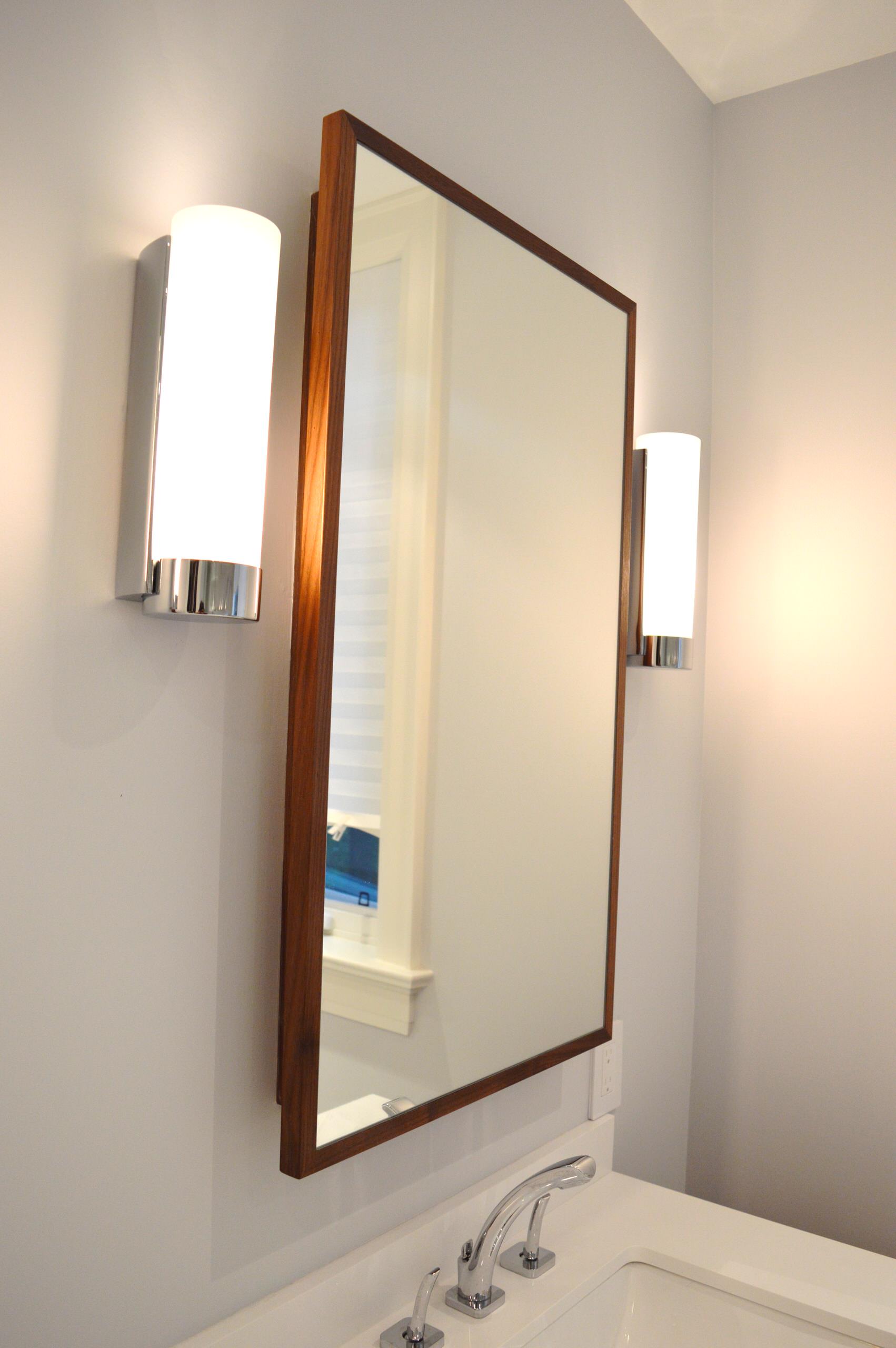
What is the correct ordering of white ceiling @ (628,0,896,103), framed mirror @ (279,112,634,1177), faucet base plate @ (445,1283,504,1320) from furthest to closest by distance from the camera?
1. white ceiling @ (628,0,896,103)
2. faucet base plate @ (445,1283,504,1320)
3. framed mirror @ (279,112,634,1177)

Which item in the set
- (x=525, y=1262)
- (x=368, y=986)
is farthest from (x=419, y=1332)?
(x=368, y=986)

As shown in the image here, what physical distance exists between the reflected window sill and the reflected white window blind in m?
0.11

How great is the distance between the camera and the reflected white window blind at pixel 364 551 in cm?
90

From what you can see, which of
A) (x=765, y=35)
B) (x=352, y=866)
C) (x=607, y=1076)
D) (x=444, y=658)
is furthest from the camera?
(x=765, y=35)

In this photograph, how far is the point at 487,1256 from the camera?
1.00m

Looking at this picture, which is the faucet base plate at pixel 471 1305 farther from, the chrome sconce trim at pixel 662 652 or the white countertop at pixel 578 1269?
the chrome sconce trim at pixel 662 652

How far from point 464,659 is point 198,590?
0.41 metres

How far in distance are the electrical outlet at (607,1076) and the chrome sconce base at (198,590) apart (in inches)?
Answer: 34.0

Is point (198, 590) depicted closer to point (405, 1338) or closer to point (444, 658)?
point (444, 658)

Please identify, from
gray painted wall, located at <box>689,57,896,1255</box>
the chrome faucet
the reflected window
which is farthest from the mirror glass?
gray painted wall, located at <box>689,57,896,1255</box>

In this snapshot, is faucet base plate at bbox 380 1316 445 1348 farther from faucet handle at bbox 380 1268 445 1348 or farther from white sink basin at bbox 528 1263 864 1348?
white sink basin at bbox 528 1263 864 1348

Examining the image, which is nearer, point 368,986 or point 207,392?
point 207,392

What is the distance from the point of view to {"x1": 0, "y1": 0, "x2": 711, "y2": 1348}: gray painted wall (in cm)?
70

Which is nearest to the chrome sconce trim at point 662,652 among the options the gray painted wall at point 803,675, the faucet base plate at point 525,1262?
the gray painted wall at point 803,675
